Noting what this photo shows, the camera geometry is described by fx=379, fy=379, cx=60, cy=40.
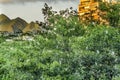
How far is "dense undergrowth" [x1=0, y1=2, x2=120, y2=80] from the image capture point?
4250 mm

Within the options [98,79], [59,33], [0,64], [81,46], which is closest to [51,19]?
[59,33]

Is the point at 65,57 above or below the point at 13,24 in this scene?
above

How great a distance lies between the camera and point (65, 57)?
458 cm

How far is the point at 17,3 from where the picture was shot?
39.9 feet

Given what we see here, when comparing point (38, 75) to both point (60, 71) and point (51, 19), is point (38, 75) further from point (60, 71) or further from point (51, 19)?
point (51, 19)

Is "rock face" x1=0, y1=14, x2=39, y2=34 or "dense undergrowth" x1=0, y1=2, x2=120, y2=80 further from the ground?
"dense undergrowth" x1=0, y1=2, x2=120, y2=80

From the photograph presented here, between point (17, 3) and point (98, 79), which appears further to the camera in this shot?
point (17, 3)

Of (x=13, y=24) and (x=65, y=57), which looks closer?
(x=65, y=57)

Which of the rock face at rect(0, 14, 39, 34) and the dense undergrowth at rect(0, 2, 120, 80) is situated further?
the rock face at rect(0, 14, 39, 34)

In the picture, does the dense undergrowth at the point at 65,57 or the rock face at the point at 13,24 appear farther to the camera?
the rock face at the point at 13,24

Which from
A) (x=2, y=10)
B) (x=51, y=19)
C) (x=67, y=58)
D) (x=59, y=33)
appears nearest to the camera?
(x=67, y=58)

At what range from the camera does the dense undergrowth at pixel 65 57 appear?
13.9 feet

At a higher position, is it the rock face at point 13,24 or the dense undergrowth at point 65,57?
the dense undergrowth at point 65,57

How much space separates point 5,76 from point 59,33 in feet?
4.22
